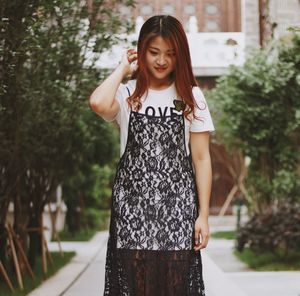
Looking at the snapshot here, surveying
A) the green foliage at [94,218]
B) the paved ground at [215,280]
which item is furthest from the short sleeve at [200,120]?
the green foliage at [94,218]

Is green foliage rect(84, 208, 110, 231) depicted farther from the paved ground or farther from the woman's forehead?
the woman's forehead

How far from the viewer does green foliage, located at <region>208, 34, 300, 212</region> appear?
14297 millimetres

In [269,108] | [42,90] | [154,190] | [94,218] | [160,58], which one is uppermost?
[269,108]

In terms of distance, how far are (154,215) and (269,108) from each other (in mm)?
10682

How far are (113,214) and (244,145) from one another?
11.4 meters

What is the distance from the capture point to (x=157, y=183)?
4.04 meters

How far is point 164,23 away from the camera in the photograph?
4.08 meters

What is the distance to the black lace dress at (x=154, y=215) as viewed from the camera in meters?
4.04

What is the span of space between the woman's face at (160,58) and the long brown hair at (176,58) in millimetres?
16

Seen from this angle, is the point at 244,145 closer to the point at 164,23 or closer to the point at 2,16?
the point at 2,16

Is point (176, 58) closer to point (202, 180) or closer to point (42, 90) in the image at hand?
point (202, 180)

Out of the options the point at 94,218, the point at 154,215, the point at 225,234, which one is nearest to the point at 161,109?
the point at 154,215

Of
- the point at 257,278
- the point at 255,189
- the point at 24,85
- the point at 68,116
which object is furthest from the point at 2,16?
the point at 255,189

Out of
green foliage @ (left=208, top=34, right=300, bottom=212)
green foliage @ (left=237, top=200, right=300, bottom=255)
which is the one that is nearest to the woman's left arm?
green foliage @ (left=237, top=200, right=300, bottom=255)
